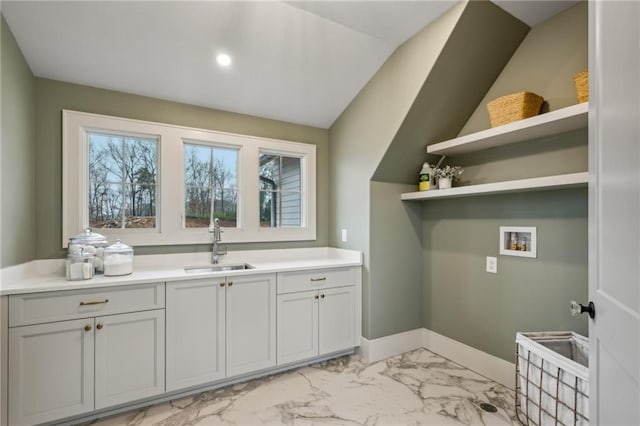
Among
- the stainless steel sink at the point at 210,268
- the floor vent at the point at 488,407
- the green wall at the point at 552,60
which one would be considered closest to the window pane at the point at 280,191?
the stainless steel sink at the point at 210,268

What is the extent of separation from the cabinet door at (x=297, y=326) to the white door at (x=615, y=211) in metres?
1.86

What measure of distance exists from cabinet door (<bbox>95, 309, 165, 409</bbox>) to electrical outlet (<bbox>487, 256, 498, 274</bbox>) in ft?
8.08

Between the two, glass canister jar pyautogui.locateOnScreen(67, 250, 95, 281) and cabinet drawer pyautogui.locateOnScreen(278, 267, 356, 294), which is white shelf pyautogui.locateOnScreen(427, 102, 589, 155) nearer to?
cabinet drawer pyautogui.locateOnScreen(278, 267, 356, 294)

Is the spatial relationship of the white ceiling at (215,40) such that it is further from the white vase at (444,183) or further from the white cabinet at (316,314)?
the white cabinet at (316,314)

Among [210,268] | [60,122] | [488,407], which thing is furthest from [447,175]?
[60,122]

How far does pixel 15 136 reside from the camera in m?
1.92

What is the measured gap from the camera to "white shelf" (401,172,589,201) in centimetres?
179

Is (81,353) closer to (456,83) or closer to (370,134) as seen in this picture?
(370,134)

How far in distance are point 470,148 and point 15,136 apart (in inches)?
124

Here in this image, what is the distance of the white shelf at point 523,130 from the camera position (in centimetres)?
182

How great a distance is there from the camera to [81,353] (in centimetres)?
187

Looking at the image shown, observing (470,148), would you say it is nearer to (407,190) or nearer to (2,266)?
(407,190)

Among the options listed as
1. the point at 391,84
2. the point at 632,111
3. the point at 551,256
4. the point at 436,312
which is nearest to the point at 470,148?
the point at 391,84

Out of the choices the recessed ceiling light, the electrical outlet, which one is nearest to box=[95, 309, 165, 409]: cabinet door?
the recessed ceiling light
